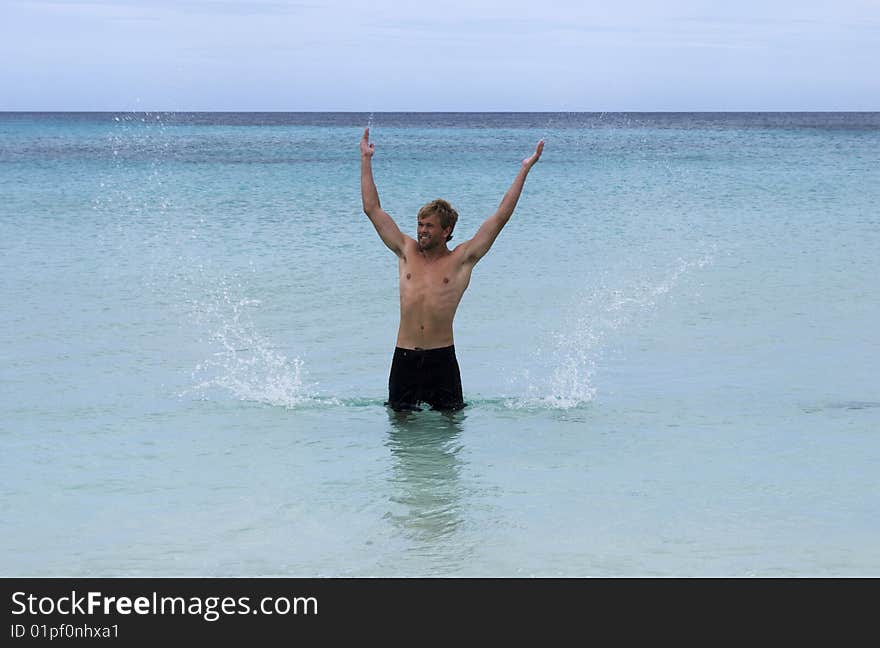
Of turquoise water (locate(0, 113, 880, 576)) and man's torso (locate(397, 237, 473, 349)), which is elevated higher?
man's torso (locate(397, 237, 473, 349))

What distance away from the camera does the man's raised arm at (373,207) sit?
713cm

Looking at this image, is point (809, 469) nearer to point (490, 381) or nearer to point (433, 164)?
point (490, 381)

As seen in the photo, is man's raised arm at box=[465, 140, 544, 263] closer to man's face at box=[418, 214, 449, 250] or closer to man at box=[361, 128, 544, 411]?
man at box=[361, 128, 544, 411]

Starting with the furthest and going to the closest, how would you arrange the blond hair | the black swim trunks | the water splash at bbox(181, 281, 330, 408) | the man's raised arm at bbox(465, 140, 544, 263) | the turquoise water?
1. the water splash at bbox(181, 281, 330, 408)
2. the black swim trunks
3. the blond hair
4. the man's raised arm at bbox(465, 140, 544, 263)
5. the turquoise water

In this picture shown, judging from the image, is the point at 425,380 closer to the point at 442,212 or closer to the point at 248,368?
the point at 442,212

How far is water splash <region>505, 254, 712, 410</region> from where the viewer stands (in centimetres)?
852

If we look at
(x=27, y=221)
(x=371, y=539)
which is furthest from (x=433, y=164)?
(x=371, y=539)

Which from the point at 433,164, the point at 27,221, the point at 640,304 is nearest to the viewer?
the point at 640,304

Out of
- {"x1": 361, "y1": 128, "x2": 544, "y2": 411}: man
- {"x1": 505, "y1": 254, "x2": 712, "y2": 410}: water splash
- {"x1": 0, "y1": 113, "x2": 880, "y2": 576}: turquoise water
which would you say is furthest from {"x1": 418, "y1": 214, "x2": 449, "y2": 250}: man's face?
{"x1": 505, "y1": 254, "x2": 712, "y2": 410}: water splash

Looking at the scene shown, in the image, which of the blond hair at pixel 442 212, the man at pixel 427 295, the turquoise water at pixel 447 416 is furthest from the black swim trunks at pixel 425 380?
the blond hair at pixel 442 212

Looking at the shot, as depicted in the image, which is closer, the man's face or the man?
the man's face

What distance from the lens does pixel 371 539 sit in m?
5.54

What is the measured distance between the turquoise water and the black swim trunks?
170 mm
